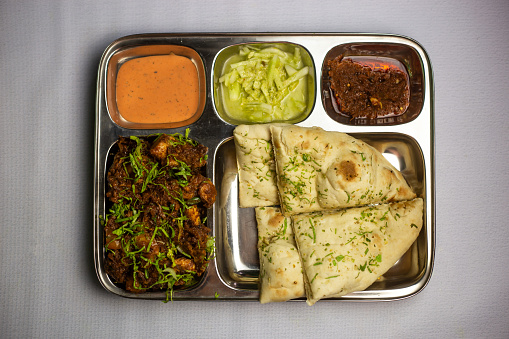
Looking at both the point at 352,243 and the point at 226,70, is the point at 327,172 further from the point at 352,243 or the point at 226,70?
the point at 226,70

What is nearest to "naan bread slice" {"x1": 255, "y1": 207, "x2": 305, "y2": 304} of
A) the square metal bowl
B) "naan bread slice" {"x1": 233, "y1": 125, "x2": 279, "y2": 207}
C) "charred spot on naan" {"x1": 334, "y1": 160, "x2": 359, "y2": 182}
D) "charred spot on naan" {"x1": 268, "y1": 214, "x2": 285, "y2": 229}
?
"charred spot on naan" {"x1": 268, "y1": 214, "x2": 285, "y2": 229}

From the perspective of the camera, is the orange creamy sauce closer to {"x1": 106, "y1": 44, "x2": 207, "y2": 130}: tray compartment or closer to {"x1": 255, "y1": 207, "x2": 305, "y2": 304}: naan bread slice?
{"x1": 106, "y1": 44, "x2": 207, "y2": 130}: tray compartment

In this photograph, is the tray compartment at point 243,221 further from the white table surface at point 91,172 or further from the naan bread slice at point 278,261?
the white table surface at point 91,172

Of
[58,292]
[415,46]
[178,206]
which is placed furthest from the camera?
[58,292]

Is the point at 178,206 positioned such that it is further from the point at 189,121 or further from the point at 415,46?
the point at 415,46

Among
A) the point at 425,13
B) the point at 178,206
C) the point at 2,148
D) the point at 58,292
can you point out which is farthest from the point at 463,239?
the point at 2,148

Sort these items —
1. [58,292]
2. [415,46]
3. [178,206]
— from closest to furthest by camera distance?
[178,206], [415,46], [58,292]
